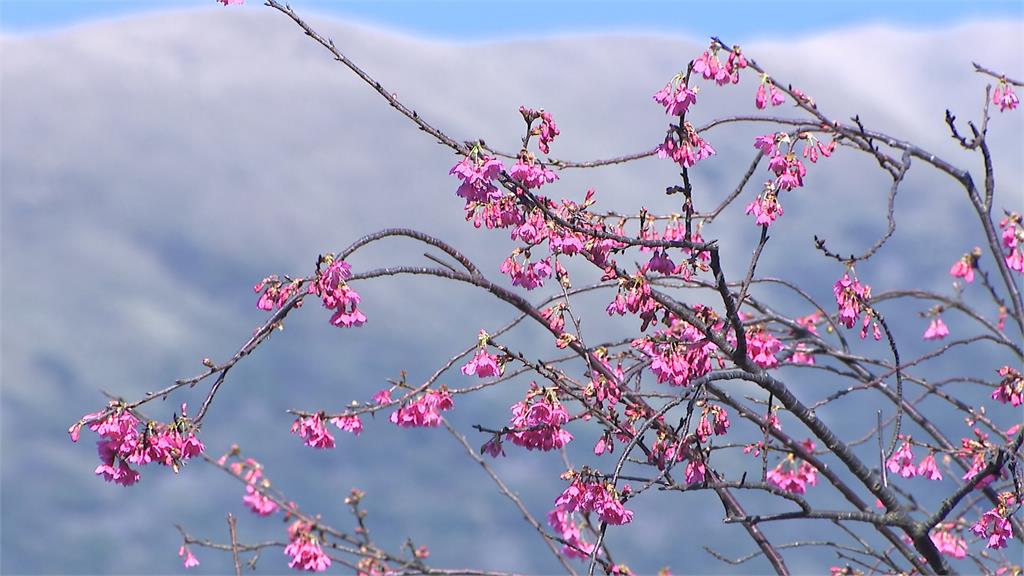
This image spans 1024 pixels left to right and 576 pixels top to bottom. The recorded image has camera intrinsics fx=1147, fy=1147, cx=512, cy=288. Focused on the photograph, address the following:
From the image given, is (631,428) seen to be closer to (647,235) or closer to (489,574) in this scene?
(647,235)

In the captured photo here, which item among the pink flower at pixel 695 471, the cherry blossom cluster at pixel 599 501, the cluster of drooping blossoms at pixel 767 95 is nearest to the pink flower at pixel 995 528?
the pink flower at pixel 695 471

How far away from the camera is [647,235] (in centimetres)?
383

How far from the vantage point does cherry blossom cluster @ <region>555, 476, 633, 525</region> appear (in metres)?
3.09

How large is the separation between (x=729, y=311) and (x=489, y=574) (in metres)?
1.74

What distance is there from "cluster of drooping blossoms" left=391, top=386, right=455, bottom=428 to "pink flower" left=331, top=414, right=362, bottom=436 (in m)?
0.12

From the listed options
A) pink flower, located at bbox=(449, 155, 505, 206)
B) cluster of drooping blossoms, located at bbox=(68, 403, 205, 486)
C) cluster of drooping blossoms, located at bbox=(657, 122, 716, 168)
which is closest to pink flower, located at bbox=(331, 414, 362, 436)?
cluster of drooping blossoms, located at bbox=(68, 403, 205, 486)

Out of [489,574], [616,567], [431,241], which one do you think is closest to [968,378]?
[616,567]

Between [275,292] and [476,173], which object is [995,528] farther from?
[275,292]

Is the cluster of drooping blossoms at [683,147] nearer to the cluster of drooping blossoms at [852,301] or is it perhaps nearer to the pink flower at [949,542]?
the cluster of drooping blossoms at [852,301]

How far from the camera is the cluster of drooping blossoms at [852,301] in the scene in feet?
12.4

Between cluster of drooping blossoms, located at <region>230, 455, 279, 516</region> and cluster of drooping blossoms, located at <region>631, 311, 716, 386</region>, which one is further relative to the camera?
cluster of drooping blossoms, located at <region>230, 455, 279, 516</region>

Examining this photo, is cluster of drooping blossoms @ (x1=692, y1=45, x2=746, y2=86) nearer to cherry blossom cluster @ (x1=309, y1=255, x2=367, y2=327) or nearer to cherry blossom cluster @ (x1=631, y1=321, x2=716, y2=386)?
cherry blossom cluster @ (x1=631, y1=321, x2=716, y2=386)

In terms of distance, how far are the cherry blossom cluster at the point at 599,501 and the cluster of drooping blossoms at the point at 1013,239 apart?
2512mm

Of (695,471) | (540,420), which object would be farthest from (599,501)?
(695,471)
